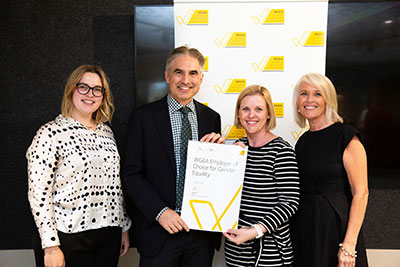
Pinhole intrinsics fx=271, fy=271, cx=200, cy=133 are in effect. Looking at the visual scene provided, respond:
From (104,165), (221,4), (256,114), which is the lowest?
(104,165)

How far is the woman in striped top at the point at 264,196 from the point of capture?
1.43m

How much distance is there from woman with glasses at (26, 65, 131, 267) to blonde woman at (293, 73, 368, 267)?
1131 millimetres

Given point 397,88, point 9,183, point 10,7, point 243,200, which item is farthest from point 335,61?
point 9,183

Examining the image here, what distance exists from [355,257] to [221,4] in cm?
195

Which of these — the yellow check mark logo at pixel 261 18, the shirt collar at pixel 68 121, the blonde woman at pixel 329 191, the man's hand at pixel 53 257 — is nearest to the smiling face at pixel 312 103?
the blonde woman at pixel 329 191

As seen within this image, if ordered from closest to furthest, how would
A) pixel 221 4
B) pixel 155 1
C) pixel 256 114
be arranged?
1. pixel 256 114
2. pixel 221 4
3. pixel 155 1

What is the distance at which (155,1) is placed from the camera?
2270mm

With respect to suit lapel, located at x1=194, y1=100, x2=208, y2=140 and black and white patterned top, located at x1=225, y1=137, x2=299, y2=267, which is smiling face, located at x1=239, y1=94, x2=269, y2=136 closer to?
black and white patterned top, located at x1=225, y1=137, x2=299, y2=267

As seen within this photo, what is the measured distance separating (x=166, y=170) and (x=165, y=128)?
246mm

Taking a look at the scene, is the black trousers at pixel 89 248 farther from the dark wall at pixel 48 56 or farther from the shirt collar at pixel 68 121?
the dark wall at pixel 48 56

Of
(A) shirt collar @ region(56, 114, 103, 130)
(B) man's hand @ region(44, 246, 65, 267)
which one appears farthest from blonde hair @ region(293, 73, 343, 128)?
(B) man's hand @ region(44, 246, 65, 267)

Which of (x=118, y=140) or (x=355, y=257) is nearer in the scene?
(x=355, y=257)

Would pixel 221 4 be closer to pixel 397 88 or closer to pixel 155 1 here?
pixel 155 1

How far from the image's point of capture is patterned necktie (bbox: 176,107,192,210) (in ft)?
5.16
